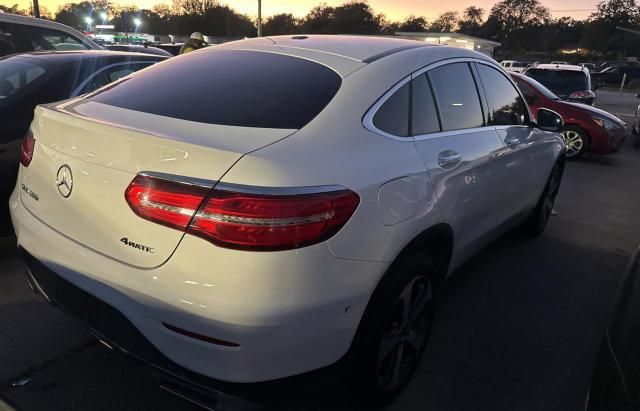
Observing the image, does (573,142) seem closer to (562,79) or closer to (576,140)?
(576,140)

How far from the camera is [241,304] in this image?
5.45 ft

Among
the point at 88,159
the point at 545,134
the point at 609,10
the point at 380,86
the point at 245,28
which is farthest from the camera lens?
the point at 609,10

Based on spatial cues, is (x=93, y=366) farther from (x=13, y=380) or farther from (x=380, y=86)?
(x=380, y=86)

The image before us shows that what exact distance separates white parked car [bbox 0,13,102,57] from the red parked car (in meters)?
7.22

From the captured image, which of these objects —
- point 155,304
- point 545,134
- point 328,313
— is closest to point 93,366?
point 155,304

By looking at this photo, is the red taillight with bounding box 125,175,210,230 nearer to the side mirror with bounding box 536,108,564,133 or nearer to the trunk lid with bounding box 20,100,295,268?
the trunk lid with bounding box 20,100,295,268

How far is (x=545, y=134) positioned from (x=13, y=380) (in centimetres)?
410

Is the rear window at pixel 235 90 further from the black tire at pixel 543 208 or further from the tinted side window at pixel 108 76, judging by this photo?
the black tire at pixel 543 208

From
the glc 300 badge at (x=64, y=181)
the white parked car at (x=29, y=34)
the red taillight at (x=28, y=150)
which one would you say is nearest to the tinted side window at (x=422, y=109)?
the glc 300 badge at (x=64, y=181)

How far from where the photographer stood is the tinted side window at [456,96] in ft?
9.07

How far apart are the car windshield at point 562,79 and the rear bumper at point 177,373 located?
459 inches

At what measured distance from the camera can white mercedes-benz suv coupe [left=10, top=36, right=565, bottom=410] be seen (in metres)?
1.69

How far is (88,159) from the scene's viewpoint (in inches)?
76.5

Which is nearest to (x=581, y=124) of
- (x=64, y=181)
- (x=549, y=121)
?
(x=549, y=121)
